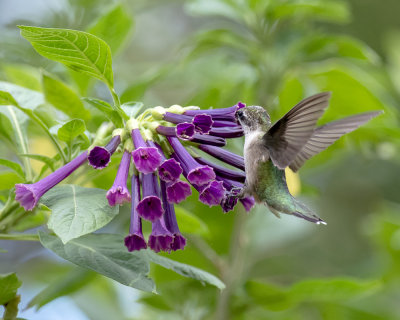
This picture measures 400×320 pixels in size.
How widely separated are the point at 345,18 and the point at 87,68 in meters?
2.56

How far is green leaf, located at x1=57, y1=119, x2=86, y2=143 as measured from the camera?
2.08 metres

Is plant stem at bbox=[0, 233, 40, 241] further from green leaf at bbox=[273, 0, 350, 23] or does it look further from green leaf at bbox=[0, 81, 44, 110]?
green leaf at bbox=[273, 0, 350, 23]

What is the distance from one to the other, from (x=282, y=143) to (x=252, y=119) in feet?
0.48

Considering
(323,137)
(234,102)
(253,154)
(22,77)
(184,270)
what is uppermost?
(234,102)

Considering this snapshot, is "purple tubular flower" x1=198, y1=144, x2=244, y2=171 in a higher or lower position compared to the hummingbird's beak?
lower

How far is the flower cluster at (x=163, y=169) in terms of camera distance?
1953 mm

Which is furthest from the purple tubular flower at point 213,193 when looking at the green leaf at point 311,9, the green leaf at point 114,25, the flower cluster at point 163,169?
the green leaf at point 311,9

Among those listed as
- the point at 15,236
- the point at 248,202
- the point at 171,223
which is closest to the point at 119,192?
the point at 171,223

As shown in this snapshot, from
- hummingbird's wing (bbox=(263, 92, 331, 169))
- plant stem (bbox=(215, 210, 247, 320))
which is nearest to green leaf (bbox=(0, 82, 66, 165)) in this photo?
hummingbird's wing (bbox=(263, 92, 331, 169))

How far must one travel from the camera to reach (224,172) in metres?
2.20

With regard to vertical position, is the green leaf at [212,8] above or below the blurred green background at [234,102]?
above

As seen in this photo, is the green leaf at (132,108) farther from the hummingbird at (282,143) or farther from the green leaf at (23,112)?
the green leaf at (23,112)

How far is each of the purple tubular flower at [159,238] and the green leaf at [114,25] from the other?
115 centimetres

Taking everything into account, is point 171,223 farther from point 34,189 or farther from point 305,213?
point 305,213
